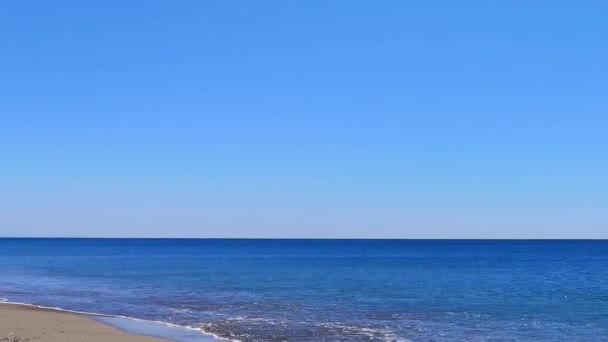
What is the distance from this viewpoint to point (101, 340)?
74.5 ft

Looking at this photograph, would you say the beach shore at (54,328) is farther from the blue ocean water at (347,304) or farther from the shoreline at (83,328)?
the blue ocean water at (347,304)

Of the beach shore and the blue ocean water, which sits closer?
the beach shore

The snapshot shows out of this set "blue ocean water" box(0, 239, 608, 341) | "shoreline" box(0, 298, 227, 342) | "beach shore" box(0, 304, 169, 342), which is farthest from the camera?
"blue ocean water" box(0, 239, 608, 341)

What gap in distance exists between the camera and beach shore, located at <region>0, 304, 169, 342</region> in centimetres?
2259

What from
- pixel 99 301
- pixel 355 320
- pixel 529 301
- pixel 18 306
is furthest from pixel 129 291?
pixel 529 301

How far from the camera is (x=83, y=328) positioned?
1011 inches

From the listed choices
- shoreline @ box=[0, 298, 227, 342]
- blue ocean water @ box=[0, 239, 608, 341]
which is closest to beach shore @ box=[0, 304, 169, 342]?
shoreline @ box=[0, 298, 227, 342]

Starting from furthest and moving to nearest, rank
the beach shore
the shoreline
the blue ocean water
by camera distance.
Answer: the blue ocean water, the shoreline, the beach shore

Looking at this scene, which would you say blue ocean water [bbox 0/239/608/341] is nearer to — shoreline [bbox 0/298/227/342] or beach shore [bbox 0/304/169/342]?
shoreline [bbox 0/298/227/342]

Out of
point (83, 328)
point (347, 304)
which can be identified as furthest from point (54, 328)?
point (347, 304)

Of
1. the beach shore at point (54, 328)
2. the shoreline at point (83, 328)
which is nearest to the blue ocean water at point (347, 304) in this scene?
the shoreline at point (83, 328)

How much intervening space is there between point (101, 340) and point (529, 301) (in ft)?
80.1

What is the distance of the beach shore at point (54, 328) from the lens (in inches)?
890

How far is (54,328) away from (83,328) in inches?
39.4
